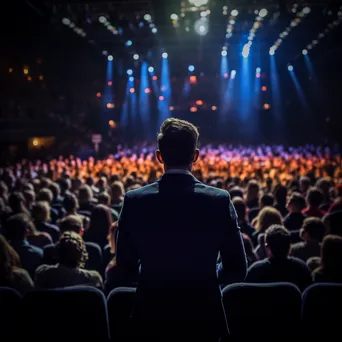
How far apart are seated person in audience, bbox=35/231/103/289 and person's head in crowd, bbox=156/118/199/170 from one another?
6.35 feet

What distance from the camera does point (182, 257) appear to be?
2031mm

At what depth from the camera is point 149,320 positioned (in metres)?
2.04

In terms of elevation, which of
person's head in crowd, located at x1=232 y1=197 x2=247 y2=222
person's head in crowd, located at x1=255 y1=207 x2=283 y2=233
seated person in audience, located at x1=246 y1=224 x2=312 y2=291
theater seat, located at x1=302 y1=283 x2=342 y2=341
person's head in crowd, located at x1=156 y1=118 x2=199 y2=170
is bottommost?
theater seat, located at x1=302 y1=283 x2=342 y2=341

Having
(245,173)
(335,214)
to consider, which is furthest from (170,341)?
(245,173)

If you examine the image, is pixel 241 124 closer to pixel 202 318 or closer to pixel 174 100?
pixel 174 100

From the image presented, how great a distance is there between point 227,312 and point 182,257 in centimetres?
127

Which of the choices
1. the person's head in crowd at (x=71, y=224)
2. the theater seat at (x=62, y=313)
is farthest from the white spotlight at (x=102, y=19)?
the theater seat at (x=62, y=313)

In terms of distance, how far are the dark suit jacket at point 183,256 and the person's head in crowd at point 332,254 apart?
2.00 meters

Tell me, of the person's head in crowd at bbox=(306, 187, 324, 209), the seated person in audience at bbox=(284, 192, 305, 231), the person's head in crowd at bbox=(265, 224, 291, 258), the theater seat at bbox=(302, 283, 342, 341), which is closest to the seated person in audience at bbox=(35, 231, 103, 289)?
the person's head in crowd at bbox=(265, 224, 291, 258)

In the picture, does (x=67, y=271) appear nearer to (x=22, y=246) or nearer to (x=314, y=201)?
(x=22, y=246)

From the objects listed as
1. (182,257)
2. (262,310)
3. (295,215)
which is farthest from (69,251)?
(295,215)

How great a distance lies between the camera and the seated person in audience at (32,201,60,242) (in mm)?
6402

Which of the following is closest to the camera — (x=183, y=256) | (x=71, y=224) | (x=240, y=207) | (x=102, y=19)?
(x=183, y=256)

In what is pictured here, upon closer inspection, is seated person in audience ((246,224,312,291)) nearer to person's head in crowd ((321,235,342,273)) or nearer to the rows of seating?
person's head in crowd ((321,235,342,273))
